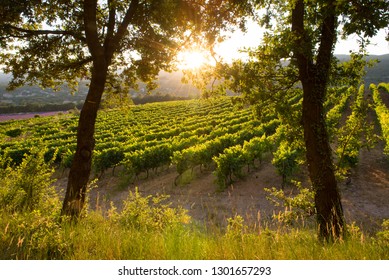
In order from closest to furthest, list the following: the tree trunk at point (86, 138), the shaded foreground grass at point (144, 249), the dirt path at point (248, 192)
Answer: the shaded foreground grass at point (144, 249), the tree trunk at point (86, 138), the dirt path at point (248, 192)

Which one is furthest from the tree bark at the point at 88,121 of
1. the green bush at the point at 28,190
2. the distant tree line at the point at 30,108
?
the distant tree line at the point at 30,108

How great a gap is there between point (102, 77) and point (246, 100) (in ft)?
12.1

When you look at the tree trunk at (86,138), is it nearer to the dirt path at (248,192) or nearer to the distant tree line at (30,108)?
the dirt path at (248,192)

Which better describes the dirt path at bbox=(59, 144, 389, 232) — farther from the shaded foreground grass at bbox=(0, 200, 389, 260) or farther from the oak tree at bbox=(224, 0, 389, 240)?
the shaded foreground grass at bbox=(0, 200, 389, 260)

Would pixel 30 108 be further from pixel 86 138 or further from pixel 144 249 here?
pixel 144 249

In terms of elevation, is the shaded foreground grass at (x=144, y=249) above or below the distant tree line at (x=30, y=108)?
above

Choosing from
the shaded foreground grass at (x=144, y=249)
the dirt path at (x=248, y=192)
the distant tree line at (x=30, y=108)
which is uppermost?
the shaded foreground grass at (x=144, y=249)

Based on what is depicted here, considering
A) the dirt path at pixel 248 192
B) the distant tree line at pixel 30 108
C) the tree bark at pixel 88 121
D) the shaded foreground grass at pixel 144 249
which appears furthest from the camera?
the distant tree line at pixel 30 108

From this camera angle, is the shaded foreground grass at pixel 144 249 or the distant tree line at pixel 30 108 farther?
the distant tree line at pixel 30 108

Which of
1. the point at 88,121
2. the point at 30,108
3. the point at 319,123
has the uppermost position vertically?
the point at 319,123

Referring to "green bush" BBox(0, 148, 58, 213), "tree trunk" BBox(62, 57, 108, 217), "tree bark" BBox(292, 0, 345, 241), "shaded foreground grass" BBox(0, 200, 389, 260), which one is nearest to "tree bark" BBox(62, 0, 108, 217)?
"tree trunk" BBox(62, 57, 108, 217)

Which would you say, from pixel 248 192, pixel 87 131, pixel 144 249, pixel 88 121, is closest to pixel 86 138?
pixel 87 131

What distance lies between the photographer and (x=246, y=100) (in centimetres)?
749

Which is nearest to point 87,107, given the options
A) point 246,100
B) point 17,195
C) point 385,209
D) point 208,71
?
point 17,195
